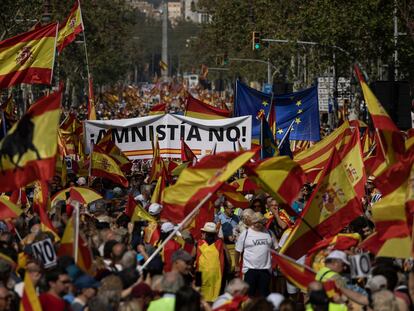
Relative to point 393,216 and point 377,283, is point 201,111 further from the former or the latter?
point 377,283

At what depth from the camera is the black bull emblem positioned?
38.6 ft

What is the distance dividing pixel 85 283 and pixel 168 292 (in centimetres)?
66

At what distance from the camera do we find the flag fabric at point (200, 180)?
38.2 ft

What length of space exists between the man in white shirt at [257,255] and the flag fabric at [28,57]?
563 centimetres

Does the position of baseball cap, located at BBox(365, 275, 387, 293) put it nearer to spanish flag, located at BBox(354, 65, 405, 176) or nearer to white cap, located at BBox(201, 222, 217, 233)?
spanish flag, located at BBox(354, 65, 405, 176)

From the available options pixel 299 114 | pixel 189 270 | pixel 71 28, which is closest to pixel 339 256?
pixel 189 270

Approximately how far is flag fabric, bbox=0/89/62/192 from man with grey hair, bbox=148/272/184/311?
1.67 meters

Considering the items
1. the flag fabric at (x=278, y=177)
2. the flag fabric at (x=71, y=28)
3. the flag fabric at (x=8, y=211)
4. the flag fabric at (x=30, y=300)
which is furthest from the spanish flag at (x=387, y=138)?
the flag fabric at (x=71, y=28)

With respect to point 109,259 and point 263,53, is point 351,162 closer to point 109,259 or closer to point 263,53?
point 109,259

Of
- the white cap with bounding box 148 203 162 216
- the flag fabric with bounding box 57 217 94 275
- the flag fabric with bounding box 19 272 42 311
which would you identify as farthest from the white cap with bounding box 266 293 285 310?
the white cap with bounding box 148 203 162 216

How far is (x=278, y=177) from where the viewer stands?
497 inches

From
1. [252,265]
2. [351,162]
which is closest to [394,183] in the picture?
[351,162]

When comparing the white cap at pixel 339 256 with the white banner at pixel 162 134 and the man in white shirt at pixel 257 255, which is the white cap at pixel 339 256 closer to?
the man in white shirt at pixel 257 255

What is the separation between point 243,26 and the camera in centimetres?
7381
